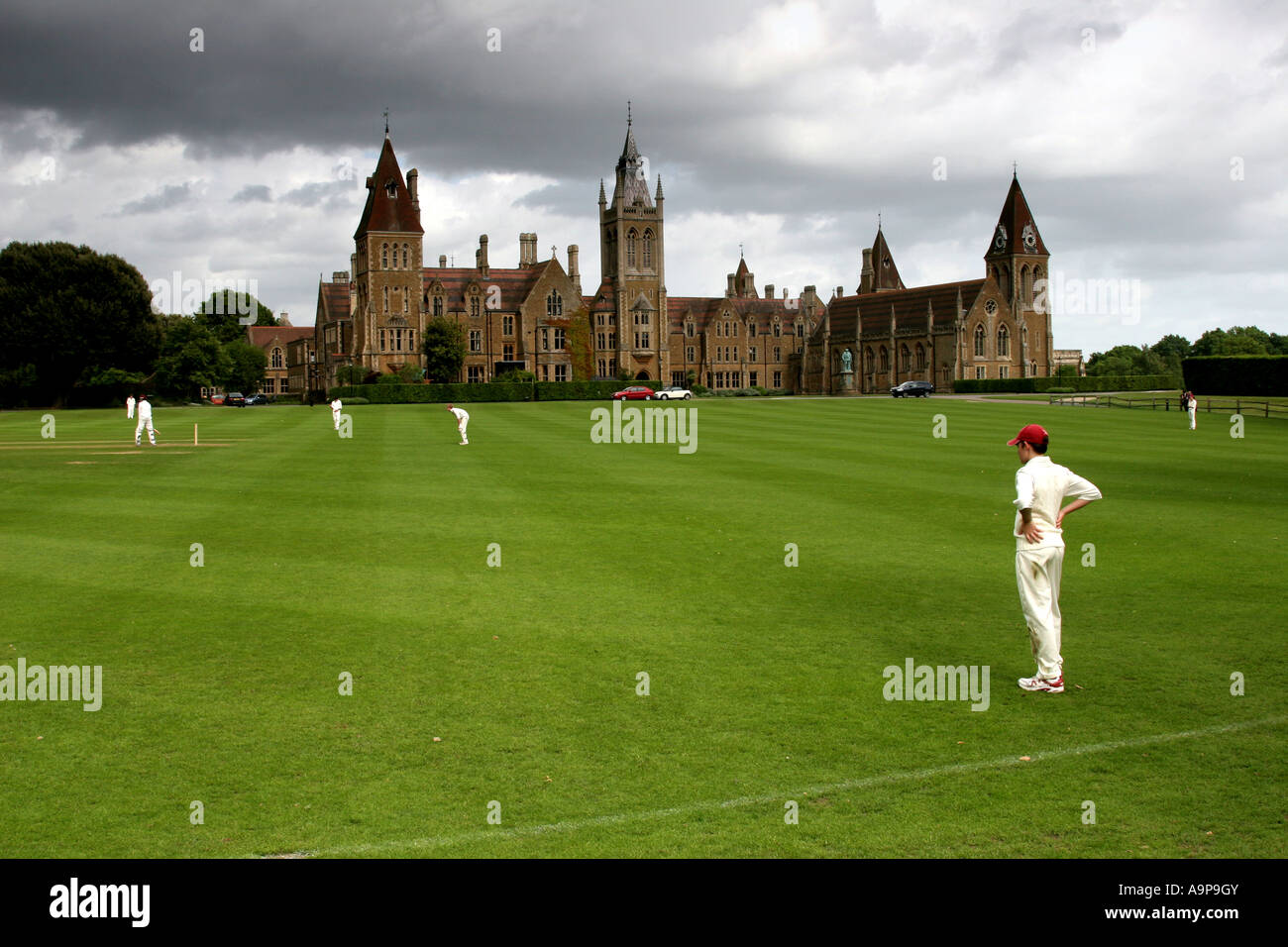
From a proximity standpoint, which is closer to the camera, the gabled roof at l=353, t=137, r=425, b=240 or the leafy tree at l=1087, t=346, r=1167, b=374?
the gabled roof at l=353, t=137, r=425, b=240

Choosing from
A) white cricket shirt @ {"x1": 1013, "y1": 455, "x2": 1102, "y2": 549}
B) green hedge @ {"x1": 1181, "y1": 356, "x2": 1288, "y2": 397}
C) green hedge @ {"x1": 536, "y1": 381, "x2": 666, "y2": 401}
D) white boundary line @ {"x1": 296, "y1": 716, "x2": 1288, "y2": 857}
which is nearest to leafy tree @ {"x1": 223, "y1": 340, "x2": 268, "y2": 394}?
green hedge @ {"x1": 536, "y1": 381, "x2": 666, "y2": 401}

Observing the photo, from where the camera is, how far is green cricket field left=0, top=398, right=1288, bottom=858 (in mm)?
7254

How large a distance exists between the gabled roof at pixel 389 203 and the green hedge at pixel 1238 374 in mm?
73933

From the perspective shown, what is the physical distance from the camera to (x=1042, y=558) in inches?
393

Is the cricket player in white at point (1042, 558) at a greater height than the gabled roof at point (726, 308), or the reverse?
the gabled roof at point (726, 308)

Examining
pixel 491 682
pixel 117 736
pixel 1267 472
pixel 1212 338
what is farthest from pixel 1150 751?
pixel 1212 338

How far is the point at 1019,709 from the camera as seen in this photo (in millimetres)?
9578

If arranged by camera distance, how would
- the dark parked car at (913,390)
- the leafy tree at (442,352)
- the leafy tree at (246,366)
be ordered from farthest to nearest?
the leafy tree at (246,366), the leafy tree at (442,352), the dark parked car at (913,390)

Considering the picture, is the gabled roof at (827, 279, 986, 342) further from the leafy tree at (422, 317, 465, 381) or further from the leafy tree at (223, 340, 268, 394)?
the leafy tree at (223, 340, 268, 394)

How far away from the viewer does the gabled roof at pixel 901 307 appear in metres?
125

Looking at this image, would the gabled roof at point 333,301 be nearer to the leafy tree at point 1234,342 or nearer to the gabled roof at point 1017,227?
the gabled roof at point 1017,227

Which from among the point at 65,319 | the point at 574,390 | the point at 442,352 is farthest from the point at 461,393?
the point at 65,319

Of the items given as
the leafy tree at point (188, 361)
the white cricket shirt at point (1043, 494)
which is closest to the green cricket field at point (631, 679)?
the white cricket shirt at point (1043, 494)
